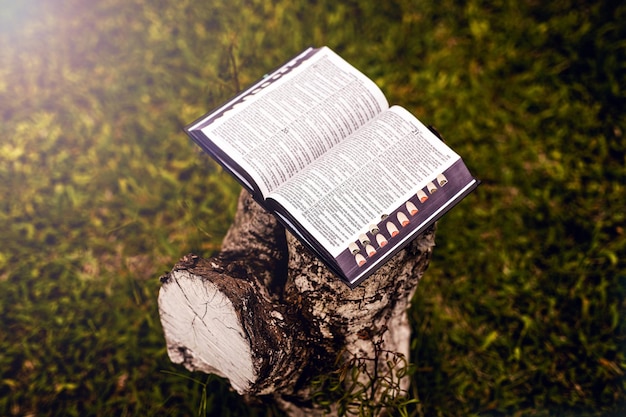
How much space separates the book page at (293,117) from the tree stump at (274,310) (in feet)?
1.02

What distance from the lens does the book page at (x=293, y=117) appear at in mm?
1828

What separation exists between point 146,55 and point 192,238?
1.44 metres

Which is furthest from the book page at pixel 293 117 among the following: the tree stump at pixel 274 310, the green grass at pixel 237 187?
the green grass at pixel 237 187

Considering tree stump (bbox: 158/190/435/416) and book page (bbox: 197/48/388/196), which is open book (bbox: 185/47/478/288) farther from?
tree stump (bbox: 158/190/435/416)

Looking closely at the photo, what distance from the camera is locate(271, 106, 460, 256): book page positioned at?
1.69 metres

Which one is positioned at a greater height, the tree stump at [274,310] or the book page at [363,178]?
the book page at [363,178]

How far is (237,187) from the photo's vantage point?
9.87ft

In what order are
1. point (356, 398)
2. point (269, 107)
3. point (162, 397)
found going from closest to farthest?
point (269, 107), point (356, 398), point (162, 397)

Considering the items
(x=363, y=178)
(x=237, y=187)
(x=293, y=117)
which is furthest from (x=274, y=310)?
(x=237, y=187)

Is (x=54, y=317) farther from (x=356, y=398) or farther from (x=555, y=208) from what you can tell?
(x=555, y=208)

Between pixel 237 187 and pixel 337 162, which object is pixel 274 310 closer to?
pixel 337 162

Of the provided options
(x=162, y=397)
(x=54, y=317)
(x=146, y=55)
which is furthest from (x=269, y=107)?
(x=146, y=55)

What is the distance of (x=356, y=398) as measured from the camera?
214 centimetres

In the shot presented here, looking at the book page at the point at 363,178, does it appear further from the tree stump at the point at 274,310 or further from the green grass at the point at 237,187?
the green grass at the point at 237,187
